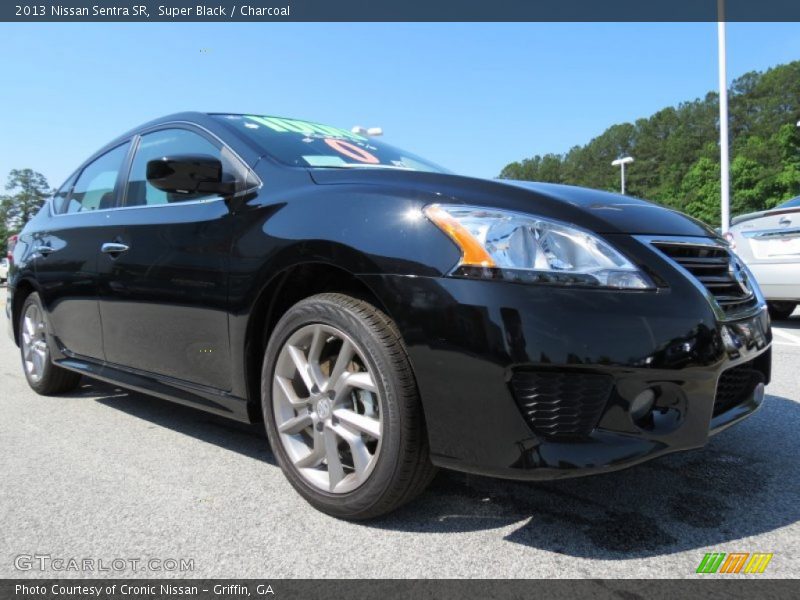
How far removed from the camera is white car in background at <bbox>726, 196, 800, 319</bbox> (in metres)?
5.90

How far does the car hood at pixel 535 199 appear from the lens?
1908mm

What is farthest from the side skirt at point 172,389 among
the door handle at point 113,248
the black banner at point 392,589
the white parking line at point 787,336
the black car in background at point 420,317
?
the white parking line at point 787,336

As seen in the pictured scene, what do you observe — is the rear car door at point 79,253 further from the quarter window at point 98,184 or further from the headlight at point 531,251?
the headlight at point 531,251

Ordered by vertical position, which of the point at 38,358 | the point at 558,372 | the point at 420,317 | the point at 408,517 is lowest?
the point at 408,517

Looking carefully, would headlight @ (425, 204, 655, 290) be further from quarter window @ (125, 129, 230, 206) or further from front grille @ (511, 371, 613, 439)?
quarter window @ (125, 129, 230, 206)

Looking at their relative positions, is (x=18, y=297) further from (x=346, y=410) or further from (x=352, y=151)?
(x=346, y=410)

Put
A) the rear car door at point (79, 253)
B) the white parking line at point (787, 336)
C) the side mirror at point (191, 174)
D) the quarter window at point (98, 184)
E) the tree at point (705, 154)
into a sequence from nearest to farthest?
the side mirror at point (191, 174) → the rear car door at point (79, 253) → the quarter window at point (98, 184) → the white parking line at point (787, 336) → the tree at point (705, 154)

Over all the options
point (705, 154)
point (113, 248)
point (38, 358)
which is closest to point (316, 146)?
point (113, 248)

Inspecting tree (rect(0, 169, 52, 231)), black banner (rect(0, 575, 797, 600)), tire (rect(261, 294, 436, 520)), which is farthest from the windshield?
tree (rect(0, 169, 52, 231))

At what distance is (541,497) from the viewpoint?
2.25 meters

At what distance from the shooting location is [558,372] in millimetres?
1718

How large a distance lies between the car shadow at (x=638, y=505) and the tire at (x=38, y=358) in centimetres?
197

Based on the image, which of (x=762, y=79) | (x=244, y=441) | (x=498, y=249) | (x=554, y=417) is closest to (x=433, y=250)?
(x=498, y=249)

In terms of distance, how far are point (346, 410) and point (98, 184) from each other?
8.17ft
